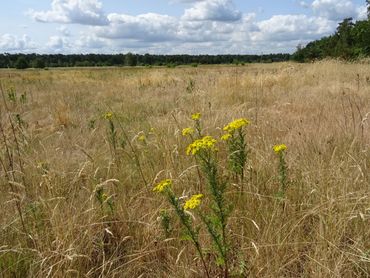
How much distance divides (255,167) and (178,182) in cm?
61

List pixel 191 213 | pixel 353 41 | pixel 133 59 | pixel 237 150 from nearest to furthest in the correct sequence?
pixel 191 213 < pixel 237 150 < pixel 353 41 < pixel 133 59

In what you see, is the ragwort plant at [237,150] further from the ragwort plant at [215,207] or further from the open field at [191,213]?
the ragwort plant at [215,207]

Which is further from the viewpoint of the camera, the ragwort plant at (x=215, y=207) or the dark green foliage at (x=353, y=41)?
the dark green foliage at (x=353, y=41)

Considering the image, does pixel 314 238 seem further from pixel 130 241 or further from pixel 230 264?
pixel 130 241

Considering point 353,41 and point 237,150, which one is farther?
point 353,41

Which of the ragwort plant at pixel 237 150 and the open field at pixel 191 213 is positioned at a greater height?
the ragwort plant at pixel 237 150

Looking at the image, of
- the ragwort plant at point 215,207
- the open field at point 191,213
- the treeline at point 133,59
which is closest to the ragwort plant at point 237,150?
the open field at point 191,213

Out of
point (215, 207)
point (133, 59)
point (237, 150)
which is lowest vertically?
point (215, 207)

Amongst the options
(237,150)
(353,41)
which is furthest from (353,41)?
(237,150)

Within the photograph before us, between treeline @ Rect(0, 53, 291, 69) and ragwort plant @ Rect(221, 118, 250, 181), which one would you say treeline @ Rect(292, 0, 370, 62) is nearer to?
ragwort plant @ Rect(221, 118, 250, 181)

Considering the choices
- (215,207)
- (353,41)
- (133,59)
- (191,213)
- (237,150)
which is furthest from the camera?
(133,59)

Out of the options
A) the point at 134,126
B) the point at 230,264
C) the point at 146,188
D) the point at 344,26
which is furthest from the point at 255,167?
the point at 344,26

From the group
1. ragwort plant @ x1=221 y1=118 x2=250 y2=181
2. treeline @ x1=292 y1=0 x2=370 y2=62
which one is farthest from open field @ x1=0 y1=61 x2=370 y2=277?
treeline @ x1=292 y1=0 x2=370 y2=62

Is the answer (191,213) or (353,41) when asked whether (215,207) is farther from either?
(353,41)
